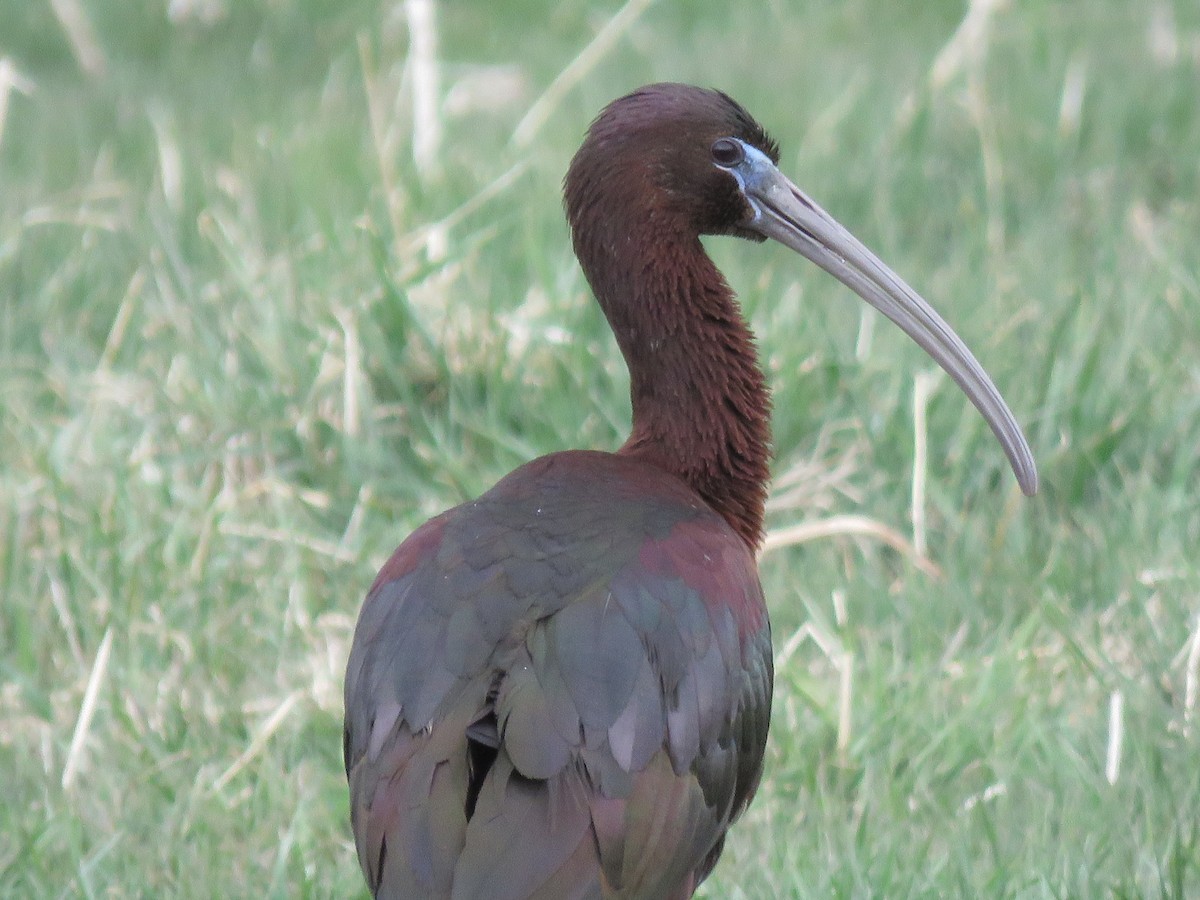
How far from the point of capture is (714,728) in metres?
2.95

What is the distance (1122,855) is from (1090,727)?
1.34 ft

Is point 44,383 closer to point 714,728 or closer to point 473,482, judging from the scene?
point 473,482

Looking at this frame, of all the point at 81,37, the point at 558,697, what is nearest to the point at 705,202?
the point at 558,697

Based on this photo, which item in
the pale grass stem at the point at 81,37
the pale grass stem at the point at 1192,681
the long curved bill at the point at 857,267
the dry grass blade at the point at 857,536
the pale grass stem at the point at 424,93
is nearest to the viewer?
the long curved bill at the point at 857,267

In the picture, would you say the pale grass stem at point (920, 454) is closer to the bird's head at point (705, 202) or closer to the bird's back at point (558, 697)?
the bird's head at point (705, 202)

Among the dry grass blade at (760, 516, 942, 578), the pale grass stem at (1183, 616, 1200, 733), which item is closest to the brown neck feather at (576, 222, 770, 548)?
the dry grass blade at (760, 516, 942, 578)

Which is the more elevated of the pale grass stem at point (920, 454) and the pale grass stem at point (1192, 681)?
the pale grass stem at point (920, 454)

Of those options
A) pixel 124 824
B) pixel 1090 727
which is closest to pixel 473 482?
pixel 124 824

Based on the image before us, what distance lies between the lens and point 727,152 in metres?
3.45

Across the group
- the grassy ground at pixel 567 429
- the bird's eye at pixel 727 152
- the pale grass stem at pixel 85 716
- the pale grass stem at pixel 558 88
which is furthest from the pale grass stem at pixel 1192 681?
the pale grass stem at pixel 558 88

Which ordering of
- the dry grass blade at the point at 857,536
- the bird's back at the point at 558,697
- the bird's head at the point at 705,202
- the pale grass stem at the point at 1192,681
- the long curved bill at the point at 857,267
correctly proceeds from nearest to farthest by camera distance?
the bird's back at the point at 558,697 < the bird's head at the point at 705,202 < the long curved bill at the point at 857,267 < the pale grass stem at the point at 1192,681 < the dry grass blade at the point at 857,536

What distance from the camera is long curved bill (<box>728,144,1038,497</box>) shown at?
349cm

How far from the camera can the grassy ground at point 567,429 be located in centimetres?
358

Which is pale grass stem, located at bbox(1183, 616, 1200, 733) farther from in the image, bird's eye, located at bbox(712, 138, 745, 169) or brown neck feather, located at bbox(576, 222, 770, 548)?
bird's eye, located at bbox(712, 138, 745, 169)
